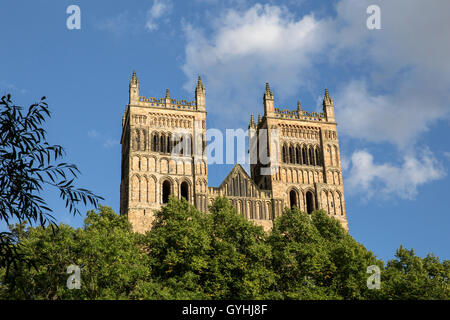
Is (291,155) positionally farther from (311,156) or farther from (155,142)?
(155,142)

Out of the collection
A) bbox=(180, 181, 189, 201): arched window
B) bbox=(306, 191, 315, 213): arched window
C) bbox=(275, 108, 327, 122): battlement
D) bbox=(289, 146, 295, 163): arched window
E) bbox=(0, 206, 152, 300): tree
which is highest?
bbox=(275, 108, 327, 122): battlement

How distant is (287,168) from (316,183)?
12.3ft

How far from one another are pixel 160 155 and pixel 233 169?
8.28 meters

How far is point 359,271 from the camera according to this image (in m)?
43.5

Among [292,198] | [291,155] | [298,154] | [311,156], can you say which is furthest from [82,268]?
[311,156]

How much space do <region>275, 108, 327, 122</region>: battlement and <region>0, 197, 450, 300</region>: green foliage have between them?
21792 millimetres

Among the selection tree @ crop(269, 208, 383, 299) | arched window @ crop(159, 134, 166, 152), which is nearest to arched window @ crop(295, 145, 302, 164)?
arched window @ crop(159, 134, 166, 152)

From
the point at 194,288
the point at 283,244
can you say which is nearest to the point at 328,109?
the point at 283,244

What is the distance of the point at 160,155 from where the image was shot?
64375mm

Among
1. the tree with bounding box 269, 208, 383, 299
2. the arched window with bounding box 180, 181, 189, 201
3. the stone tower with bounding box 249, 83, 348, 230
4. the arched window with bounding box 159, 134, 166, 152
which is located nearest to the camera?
the tree with bounding box 269, 208, 383, 299

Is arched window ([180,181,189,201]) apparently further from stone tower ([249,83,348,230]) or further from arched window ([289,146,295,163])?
arched window ([289,146,295,163])

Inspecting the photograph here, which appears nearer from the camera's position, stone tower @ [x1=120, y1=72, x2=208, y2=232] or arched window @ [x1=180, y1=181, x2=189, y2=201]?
stone tower @ [x1=120, y1=72, x2=208, y2=232]

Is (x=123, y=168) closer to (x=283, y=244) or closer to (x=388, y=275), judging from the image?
(x=283, y=244)

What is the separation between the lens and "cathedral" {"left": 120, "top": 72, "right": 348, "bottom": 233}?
62.7 m
